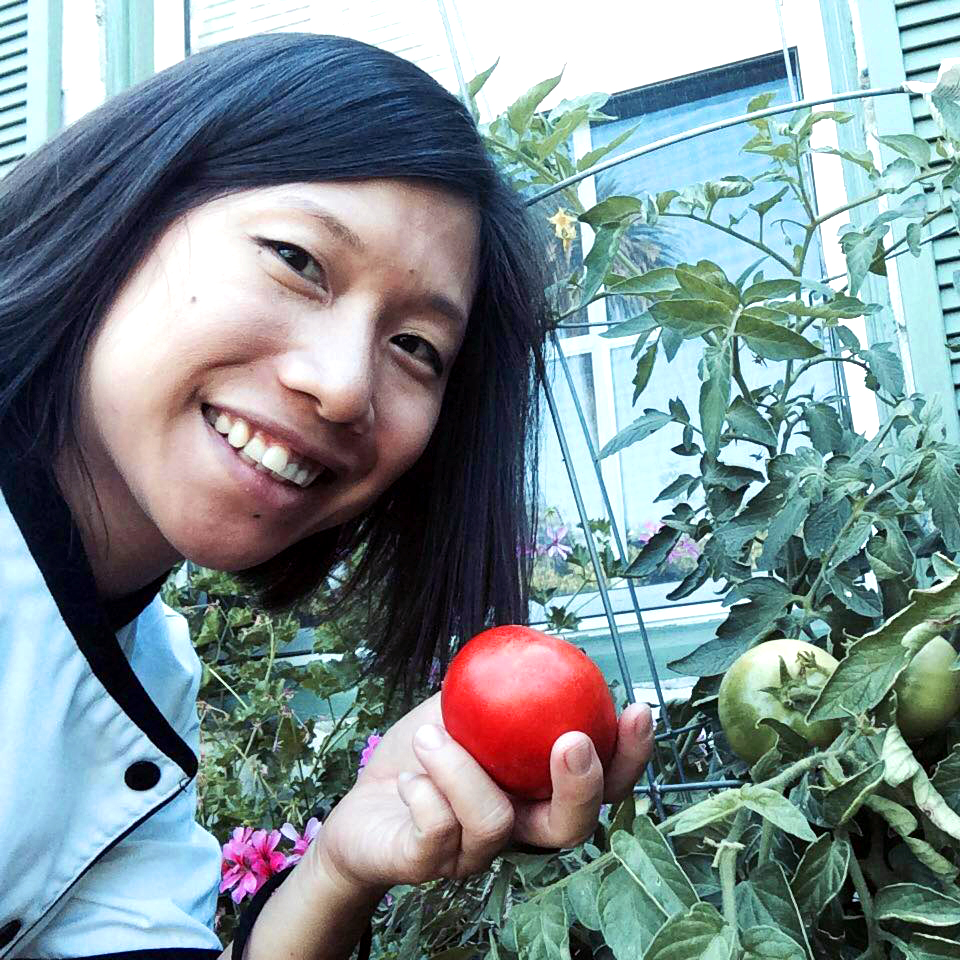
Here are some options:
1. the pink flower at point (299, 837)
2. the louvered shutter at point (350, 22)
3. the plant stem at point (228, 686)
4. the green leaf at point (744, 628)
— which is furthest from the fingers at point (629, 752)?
the louvered shutter at point (350, 22)

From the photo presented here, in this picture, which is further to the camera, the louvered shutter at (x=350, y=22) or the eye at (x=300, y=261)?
the louvered shutter at (x=350, y=22)

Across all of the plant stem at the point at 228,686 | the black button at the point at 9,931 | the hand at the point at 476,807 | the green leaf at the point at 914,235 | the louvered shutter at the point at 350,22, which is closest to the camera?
the hand at the point at 476,807

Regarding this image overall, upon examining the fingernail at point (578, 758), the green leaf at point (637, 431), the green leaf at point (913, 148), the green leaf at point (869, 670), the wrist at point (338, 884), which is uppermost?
the green leaf at point (913, 148)

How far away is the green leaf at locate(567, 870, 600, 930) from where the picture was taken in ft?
2.08

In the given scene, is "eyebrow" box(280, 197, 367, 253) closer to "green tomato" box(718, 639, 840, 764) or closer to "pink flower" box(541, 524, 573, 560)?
"green tomato" box(718, 639, 840, 764)

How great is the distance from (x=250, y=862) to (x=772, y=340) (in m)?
1.23

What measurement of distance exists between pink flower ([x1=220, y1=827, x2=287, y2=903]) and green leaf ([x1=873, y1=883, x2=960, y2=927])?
3.97 feet

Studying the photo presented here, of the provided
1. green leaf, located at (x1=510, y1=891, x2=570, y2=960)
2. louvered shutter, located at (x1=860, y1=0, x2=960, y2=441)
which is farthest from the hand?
louvered shutter, located at (x1=860, y1=0, x2=960, y2=441)

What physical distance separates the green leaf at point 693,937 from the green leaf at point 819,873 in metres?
0.11

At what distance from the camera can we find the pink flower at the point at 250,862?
161 centimetres

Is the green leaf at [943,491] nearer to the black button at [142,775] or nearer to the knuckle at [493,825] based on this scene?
the knuckle at [493,825]

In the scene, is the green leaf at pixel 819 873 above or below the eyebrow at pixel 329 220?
below

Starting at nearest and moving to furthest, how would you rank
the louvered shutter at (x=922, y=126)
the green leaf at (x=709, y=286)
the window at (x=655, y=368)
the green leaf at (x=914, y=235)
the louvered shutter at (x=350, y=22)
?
the green leaf at (x=709, y=286), the green leaf at (x=914, y=235), the louvered shutter at (x=922, y=126), the window at (x=655, y=368), the louvered shutter at (x=350, y=22)

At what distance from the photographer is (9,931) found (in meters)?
1.14
